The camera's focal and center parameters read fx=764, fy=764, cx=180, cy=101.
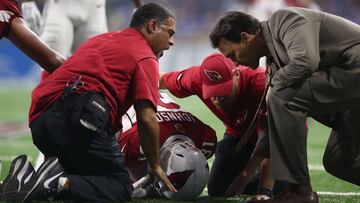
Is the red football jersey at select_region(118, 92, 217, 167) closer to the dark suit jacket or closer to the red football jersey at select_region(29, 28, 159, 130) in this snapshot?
the red football jersey at select_region(29, 28, 159, 130)

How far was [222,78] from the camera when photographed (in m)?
3.92

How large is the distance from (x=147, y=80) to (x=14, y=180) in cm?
78

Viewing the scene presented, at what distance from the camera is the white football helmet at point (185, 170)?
3.74 m

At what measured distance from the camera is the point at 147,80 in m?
3.49

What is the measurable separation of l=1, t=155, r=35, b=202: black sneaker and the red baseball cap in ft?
3.28

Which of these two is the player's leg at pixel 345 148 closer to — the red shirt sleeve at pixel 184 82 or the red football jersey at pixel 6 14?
the red shirt sleeve at pixel 184 82

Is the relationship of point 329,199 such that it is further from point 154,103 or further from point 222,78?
point 154,103

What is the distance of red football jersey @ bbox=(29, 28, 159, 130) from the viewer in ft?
11.4

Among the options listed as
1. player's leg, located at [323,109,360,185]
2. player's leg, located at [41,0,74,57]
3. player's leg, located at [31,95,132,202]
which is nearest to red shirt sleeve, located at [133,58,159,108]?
player's leg, located at [31,95,132,202]

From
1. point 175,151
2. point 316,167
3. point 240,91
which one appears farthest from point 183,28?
point 175,151

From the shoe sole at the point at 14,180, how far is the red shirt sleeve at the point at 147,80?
2.18 ft

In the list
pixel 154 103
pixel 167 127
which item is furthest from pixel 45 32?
pixel 154 103

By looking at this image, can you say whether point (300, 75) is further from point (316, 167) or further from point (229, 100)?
point (316, 167)

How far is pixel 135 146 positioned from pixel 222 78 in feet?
1.86
